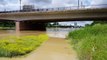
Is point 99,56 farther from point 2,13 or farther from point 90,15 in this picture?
point 2,13

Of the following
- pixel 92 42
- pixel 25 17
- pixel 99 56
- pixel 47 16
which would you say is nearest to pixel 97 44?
pixel 92 42

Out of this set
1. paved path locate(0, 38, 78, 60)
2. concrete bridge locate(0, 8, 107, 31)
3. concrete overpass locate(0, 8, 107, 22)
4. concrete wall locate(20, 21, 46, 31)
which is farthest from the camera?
concrete wall locate(20, 21, 46, 31)

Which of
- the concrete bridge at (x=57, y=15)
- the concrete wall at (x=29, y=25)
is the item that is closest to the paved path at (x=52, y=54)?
the concrete bridge at (x=57, y=15)

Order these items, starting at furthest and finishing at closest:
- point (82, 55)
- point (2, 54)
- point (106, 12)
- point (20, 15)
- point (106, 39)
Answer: point (20, 15)
point (106, 12)
point (2, 54)
point (106, 39)
point (82, 55)

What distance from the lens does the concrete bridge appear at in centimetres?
6166

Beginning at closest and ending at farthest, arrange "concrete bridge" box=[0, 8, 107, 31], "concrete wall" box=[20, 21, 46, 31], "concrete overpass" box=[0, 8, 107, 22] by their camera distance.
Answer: "concrete overpass" box=[0, 8, 107, 22]
"concrete bridge" box=[0, 8, 107, 31]
"concrete wall" box=[20, 21, 46, 31]

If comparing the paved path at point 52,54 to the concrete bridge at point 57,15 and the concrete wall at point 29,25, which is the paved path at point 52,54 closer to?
the concrete bridge at point 57,15

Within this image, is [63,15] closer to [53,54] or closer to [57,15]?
[57,15]

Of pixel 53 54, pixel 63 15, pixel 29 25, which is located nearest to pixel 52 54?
pixel 53 54

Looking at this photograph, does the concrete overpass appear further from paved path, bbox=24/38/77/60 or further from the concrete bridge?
paved path, bbox=24/38/77/60

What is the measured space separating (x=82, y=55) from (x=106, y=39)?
190 cm

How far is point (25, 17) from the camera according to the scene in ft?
244

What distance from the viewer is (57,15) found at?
68000 millimetres

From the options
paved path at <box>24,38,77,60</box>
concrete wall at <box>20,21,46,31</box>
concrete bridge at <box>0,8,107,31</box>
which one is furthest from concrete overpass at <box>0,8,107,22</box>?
paved path at <box>24,38,77,60</box>
